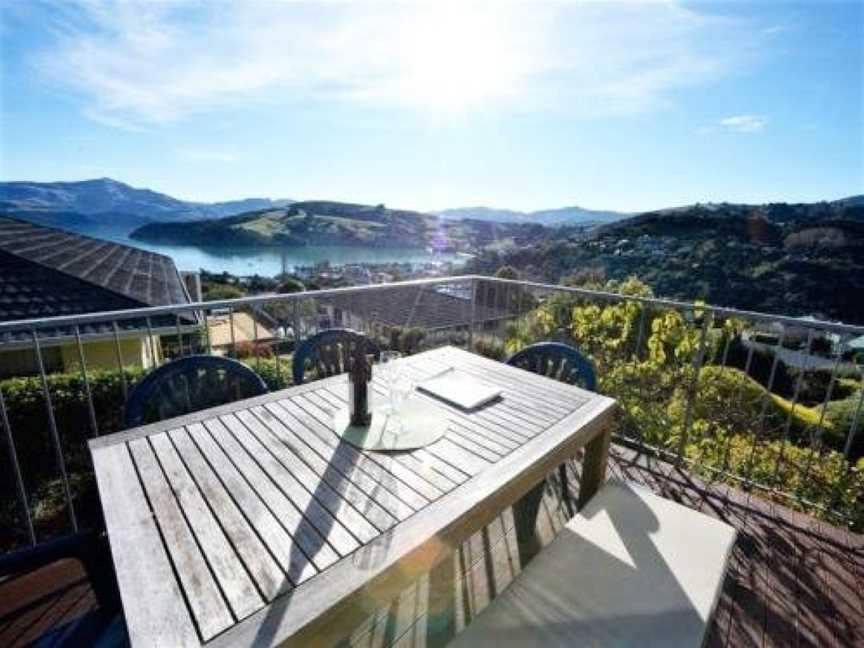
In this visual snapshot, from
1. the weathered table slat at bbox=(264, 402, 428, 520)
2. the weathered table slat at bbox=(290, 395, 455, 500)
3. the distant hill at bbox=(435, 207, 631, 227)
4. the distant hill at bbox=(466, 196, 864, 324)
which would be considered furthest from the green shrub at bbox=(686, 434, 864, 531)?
the distant hill at bbox=(435, 207, 631, 227)

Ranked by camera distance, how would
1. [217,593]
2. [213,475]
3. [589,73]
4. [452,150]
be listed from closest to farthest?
1. [217,593]
2. [213,475]
3. [589,73]
4. [452,150]

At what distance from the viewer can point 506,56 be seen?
4.35 meters

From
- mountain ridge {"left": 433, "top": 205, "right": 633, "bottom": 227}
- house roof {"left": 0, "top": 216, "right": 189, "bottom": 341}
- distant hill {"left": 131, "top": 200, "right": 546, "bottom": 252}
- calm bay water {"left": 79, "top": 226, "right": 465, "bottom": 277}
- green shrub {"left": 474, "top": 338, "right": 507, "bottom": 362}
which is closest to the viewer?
green shrub {"left": 474, "top": 338, "right": 507, "bottom": 362}

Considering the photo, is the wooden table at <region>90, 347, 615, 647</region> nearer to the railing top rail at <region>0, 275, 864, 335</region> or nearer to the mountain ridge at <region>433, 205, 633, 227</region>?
the railing top rail at <region>0, 275, 864, 335</region>

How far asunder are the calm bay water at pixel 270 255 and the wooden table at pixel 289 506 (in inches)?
1798

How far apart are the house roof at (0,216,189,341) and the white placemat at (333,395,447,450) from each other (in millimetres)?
6167

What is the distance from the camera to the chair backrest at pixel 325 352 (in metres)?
2.60

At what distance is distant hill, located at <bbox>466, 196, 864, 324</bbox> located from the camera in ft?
66.6

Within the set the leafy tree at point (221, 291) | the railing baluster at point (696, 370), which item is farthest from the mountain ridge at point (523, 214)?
the railing baluster at point (696, 370)

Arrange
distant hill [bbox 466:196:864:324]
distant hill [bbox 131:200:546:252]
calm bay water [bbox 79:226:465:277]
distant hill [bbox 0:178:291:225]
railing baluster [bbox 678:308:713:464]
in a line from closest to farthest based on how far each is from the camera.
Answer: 1. railing baluster [bbox 678:308:713:464]
2. distant hill [bbox 466:196:864:324]
3. calm bay water [bbox 79:226:465:277]
4. distant hill [bbox 131:200:546:252]
5. distant hill [bbox 0:178:291:225]

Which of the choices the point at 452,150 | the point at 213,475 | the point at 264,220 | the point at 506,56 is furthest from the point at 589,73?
the point at 264,220

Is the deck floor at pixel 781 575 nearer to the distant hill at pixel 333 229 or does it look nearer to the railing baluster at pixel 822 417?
the railing baluster at pixel 822 417

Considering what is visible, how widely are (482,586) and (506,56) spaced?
447 cm

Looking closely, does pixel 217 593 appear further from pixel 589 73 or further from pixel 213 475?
pixel 589 73
